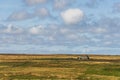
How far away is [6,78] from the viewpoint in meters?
79.2

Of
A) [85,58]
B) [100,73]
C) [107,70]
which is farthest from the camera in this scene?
[85,58]

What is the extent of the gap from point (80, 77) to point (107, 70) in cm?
1833

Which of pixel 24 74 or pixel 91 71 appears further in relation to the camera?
pixel 91 71

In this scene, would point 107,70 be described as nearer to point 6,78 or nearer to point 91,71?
point 91,71

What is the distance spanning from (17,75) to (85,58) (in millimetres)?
84205

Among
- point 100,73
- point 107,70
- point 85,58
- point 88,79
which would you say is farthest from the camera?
point 85,58

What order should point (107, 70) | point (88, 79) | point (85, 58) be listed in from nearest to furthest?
1. point (88, 79)
2. point (107, 70)
3. point (85, 58)

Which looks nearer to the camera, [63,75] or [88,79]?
[88,79]

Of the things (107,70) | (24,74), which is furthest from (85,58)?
(24,74)

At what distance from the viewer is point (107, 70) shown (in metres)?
95.2

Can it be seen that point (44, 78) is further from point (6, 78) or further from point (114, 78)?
point (114, 78)

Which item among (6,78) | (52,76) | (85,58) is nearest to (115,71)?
(52,76)

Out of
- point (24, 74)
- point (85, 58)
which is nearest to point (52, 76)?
point (24, 74)

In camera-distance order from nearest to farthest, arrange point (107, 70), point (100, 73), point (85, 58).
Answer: point (100, 73)
point (107, 70)
point (85, 58)
